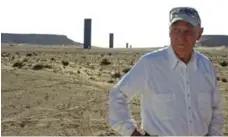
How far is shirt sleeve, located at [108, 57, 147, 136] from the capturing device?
13.1 feet

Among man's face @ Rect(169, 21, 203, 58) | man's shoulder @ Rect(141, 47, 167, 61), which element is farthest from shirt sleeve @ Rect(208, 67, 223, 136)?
man's shoulder @ Rect(141, 47, 167, 61)

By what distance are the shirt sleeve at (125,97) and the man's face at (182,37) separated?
10.9 inches

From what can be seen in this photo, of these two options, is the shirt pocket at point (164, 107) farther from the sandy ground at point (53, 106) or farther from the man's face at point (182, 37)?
the sandy ground at point (53, 106)

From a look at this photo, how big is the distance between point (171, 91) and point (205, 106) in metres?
0.30

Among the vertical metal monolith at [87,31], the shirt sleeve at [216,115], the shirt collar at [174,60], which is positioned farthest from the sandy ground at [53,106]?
the vertical metal monolith at [87,31]

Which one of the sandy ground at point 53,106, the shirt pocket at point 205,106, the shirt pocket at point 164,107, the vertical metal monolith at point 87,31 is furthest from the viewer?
the vertical metal monolith at point 87,31

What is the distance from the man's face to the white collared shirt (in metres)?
0.06

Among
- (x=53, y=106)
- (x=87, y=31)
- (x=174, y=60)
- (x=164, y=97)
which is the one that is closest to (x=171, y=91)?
(x=164, y=97)

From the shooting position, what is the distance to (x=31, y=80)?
2061 centimetres

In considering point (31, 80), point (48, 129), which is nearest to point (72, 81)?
point (31, 80)

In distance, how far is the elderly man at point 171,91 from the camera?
4.00m

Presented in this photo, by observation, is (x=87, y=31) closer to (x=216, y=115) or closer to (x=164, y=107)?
(x=216, y=115)

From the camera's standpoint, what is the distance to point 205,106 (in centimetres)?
412

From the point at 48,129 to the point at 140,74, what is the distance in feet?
24.7
